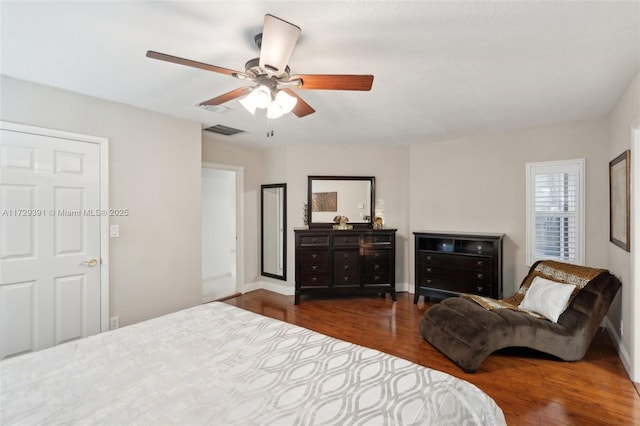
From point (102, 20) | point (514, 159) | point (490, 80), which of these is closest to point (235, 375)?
point (102, 20)

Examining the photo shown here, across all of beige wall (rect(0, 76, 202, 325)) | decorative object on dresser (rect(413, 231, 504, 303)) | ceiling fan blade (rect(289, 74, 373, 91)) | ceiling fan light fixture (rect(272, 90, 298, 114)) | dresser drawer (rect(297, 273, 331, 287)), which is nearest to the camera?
ceiling fan blade (rect(289, 74, 373, 91))

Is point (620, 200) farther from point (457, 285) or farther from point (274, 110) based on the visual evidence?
point (274, 110)

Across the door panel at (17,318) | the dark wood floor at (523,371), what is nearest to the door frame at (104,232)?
the door panel at (17,318)

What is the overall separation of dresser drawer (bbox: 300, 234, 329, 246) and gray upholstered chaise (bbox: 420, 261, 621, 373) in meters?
2.12

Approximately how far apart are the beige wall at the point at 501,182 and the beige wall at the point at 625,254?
0.23 meters

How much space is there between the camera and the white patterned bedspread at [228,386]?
115 cm

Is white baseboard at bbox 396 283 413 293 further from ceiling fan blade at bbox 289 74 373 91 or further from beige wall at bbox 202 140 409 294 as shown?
ceiling fan blade at bbox 289 74 373 91

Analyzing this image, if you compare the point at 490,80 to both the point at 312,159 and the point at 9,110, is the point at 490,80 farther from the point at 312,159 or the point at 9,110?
the point at 9,110

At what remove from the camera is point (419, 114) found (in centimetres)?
342

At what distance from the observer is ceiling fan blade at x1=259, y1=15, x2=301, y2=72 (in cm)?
146

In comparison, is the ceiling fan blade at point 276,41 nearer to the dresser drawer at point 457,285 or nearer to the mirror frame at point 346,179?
the mirror frame at point 346,179

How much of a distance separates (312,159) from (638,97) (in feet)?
12.2

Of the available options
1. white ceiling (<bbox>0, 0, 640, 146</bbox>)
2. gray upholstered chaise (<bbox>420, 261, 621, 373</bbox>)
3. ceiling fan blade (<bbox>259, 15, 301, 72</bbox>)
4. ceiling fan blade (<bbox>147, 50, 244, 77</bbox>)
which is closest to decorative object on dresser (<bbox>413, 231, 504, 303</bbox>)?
gray upholstered chaise (<bbox>420, 261, 621, 373</bbox>)

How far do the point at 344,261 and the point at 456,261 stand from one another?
159cm
